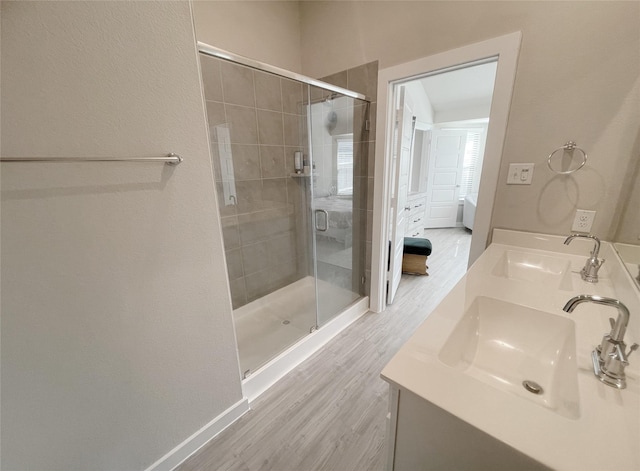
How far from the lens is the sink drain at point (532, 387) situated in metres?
0.77

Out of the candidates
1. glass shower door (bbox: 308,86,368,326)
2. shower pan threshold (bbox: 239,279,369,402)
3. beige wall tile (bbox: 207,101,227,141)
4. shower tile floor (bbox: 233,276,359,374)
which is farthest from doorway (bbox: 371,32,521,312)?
beige wall tile (bbox: 207,101,227,141)

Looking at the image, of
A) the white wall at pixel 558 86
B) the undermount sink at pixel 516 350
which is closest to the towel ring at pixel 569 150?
the white wall at pixel 558 86

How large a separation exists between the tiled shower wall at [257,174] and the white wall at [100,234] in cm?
103

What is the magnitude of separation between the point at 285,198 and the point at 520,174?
1876 mm

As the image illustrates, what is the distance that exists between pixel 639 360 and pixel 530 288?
0.43 meters

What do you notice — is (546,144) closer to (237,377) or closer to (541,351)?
(541,351)

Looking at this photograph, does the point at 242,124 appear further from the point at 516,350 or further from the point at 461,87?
the point at 461,87

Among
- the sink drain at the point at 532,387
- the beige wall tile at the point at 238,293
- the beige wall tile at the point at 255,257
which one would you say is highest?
the sink drain at the point at 532,387

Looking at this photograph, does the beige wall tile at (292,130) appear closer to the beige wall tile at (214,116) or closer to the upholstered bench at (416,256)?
the beige wall tile at (214,116)

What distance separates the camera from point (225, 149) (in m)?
2.03

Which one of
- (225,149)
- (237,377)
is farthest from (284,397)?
(225,149)

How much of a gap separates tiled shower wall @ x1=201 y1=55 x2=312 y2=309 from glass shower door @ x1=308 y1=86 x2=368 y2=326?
18 centimetres

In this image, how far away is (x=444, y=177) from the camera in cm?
520

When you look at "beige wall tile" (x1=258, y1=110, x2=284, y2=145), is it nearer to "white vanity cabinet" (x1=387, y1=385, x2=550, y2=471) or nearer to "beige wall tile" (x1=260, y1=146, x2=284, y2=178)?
"beige wall tile" (x1=260, y1=146, x2=284, y2=178)
